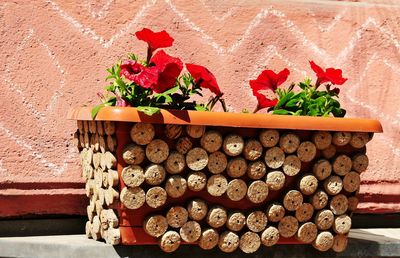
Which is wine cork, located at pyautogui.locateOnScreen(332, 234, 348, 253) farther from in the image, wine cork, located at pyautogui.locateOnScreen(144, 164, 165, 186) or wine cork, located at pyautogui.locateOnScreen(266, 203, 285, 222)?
wine cork, located at pyautogui.locateOnScreen(144, 164, 165, 186)

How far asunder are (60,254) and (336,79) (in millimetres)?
679

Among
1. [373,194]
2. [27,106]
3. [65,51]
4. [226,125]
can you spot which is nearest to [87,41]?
[65,51]

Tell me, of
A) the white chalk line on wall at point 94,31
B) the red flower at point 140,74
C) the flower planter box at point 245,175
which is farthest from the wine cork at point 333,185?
the white chalk line on wall at point 94,31

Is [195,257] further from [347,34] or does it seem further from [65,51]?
[347,34]

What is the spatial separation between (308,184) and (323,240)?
0.42 feet

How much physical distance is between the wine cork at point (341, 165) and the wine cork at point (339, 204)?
2.0 inches

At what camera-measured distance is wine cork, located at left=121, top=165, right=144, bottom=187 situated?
4.93 feet

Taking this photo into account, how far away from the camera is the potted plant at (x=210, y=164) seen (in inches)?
59.8

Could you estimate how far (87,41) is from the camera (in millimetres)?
1901

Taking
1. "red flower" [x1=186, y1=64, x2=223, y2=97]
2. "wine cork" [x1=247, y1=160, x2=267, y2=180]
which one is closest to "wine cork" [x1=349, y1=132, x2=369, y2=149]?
"wine cork" [x1=247, y1=160, x2=267, y2=180]

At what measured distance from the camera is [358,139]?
1697 mm

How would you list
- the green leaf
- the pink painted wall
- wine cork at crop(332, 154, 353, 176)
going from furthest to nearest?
1. the pink painted wall
2. wine cork at crop(332, 154, 353, 176)
3. the green leaf

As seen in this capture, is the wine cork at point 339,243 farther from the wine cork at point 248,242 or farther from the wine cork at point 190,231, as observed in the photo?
the wine cork at point 190,231

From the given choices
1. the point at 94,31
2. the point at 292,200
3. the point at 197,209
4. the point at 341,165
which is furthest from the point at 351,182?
the point at 94,31
